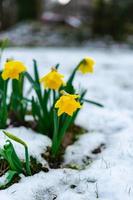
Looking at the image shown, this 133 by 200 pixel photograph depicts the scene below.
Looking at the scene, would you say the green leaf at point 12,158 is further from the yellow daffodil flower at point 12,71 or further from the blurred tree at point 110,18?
the blurred tree at point 110,18

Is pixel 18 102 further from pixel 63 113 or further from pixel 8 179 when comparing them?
pixel 8 179

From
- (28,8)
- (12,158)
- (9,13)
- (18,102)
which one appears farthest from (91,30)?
(12,158)

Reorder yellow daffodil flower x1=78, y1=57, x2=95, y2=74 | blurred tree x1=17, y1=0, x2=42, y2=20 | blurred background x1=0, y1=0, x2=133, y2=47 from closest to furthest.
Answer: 1. yellow daffodil flower x1=78, y1=57, x2=95, y2=74
2. blurred background x1=0, y1=0, x2=133, y2=47
3. blurred tree x1=17, y1=0, x2=42, y2=20

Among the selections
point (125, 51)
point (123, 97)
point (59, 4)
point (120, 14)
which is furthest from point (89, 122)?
point (59, 4)

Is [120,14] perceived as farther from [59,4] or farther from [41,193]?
[59,4]

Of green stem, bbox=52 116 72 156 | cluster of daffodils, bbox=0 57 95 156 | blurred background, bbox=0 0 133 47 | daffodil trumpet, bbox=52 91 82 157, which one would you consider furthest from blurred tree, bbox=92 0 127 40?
green stem, bbox=52 116 72 156

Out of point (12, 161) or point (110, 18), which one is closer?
point (12, 161)

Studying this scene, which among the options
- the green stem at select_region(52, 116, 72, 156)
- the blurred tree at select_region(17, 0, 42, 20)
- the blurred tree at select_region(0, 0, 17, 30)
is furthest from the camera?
the blurred tree at select_region(0, 0, 17, 30)

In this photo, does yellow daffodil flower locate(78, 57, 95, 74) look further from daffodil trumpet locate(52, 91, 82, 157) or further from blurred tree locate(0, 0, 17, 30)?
blurred tree locate(0, 0, 17, 30)

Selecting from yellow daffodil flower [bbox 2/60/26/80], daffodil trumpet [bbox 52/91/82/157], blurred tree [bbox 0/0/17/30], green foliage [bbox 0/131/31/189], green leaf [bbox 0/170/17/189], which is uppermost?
blurred tree [bbox 0/0/17/30]
